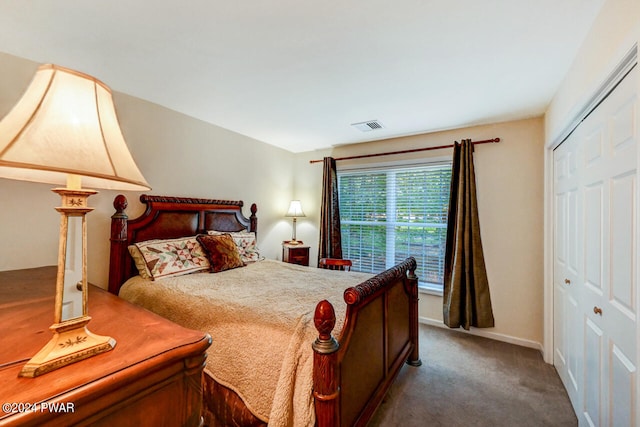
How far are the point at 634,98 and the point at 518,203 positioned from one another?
6.28ft

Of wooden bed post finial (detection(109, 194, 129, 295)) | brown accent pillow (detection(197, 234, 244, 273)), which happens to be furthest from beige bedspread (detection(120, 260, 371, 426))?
brown accent pillow (detection(197, 234, 244, 273))

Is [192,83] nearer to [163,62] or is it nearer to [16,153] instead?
[163,62]

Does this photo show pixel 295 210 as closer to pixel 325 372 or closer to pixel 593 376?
pixel 325 372

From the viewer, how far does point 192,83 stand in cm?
221

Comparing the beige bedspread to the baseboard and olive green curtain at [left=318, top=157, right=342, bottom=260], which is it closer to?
olive green curtain at [left=318, top=157, right=342, bottom=260]

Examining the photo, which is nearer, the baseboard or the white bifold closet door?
the white bifold closet door

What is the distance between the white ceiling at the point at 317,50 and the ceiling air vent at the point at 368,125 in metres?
0.28

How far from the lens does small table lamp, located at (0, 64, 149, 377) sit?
63 cm

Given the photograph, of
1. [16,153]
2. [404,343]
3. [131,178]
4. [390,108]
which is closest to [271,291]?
[404,343]

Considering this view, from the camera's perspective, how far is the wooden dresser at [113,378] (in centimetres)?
59

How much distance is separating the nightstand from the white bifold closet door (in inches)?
107

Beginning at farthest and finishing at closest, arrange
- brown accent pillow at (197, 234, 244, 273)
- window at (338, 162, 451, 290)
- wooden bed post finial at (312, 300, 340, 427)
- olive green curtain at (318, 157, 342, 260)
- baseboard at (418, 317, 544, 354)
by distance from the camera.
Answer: olive green curtain at (318, 157, 342, 260) → window at (338, 162, 451, 290) → baseboard at (418, 317, 544, 354) → brown accent pillow at (197, 234, 244, 273) → wooden bed post finial at (312, 300, 340, 427)

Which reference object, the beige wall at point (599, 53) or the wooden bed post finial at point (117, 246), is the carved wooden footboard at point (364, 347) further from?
the wooden bed post finial at point (117, 246)

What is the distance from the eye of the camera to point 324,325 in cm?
128
